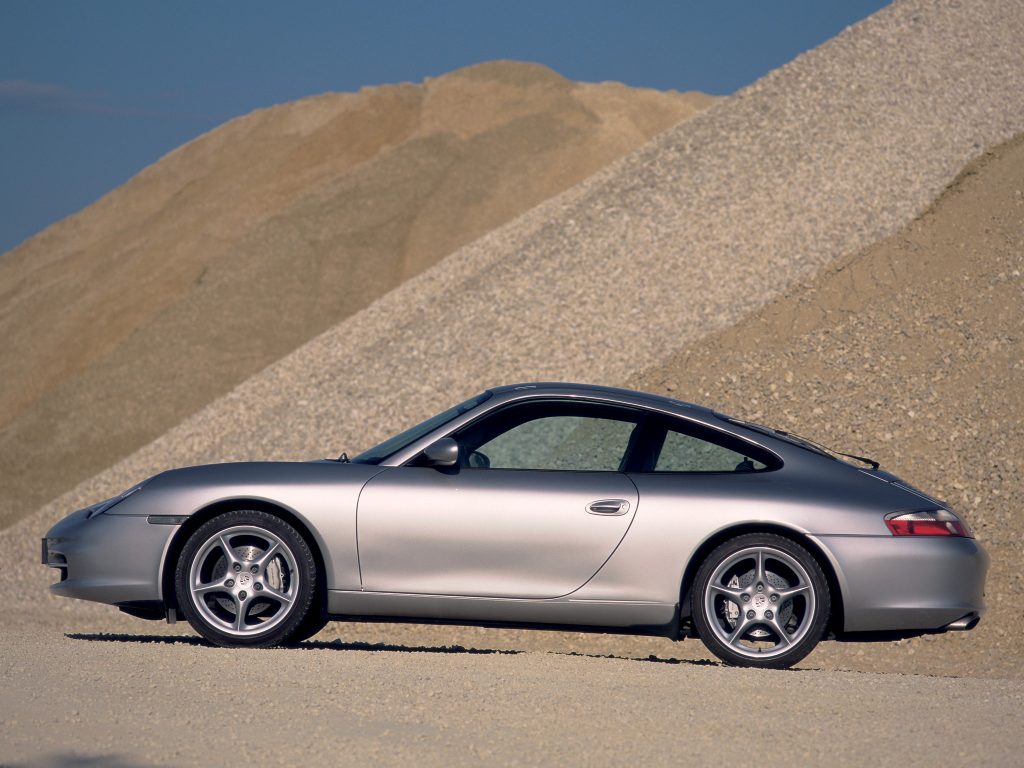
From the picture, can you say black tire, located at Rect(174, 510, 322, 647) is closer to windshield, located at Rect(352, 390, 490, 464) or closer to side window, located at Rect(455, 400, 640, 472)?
windshield, located at Rect(352, 390, 490, 464)

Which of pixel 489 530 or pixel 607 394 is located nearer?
pixel 489 530

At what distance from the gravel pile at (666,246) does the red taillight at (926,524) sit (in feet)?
32.1

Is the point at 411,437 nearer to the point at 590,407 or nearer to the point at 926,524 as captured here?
the point at 590,407

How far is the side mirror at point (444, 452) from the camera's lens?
6227mm

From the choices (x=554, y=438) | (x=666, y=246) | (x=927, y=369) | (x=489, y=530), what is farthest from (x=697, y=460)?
(x=666, y=246)

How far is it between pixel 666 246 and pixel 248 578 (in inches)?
555

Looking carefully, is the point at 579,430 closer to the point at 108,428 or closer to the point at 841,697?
the point at 841,697

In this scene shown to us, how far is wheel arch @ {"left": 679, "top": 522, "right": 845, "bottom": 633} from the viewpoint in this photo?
20.8 feet

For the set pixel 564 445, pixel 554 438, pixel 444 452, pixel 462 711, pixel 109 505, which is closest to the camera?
pixel 462 711

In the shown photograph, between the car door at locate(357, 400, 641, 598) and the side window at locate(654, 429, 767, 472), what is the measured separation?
1.12 ft

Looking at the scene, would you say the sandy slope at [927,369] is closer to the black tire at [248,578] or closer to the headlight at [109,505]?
the black tire at [248,578]

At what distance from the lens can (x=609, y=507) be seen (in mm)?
6336

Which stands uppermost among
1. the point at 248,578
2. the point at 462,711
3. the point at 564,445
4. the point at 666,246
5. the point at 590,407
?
Result: the point at 666,246

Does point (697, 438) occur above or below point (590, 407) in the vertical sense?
below
